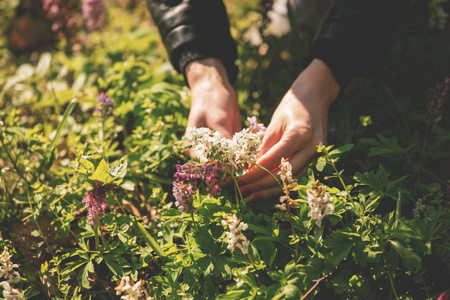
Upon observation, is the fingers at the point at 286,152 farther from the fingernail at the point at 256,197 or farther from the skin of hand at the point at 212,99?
the skin of hand at the point at 212,99

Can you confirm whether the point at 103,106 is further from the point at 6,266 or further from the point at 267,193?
the point at 267,193

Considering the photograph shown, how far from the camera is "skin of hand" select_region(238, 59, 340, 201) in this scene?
5.58 feet

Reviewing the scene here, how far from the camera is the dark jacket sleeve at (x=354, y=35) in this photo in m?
2.09

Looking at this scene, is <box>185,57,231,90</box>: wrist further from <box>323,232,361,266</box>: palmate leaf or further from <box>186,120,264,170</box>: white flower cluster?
<box>323,232,361,266</box>: palmate leaf

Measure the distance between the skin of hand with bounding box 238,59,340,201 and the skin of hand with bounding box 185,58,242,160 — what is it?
0.82ft

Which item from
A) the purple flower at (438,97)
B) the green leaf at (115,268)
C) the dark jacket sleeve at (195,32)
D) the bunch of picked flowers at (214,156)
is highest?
the dark jacket sleeve at (195,32)

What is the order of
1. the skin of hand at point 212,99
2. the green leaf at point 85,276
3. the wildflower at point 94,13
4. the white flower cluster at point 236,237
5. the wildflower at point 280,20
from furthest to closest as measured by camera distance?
the wildflower at point 280,20, the wildflower at point 94,13, the skin of hand at point 212,99, the green leaf at point 85,276, the white flower cluster at point 236,237

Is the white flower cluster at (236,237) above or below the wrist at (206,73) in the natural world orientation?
below

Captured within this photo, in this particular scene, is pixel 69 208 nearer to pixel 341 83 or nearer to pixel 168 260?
pixel 168 260

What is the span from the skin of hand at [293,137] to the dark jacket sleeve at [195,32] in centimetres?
59

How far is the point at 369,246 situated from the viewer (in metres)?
1.37

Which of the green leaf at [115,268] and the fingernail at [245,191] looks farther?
the fingernail at [245,191]

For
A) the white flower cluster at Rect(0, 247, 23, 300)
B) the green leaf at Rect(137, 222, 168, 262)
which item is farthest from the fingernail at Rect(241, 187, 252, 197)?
the white flower cluster at Rect(0, 247, 23, 300)

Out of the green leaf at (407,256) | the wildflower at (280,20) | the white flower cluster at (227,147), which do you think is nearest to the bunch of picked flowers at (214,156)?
the white flower cluster at (227,147)
